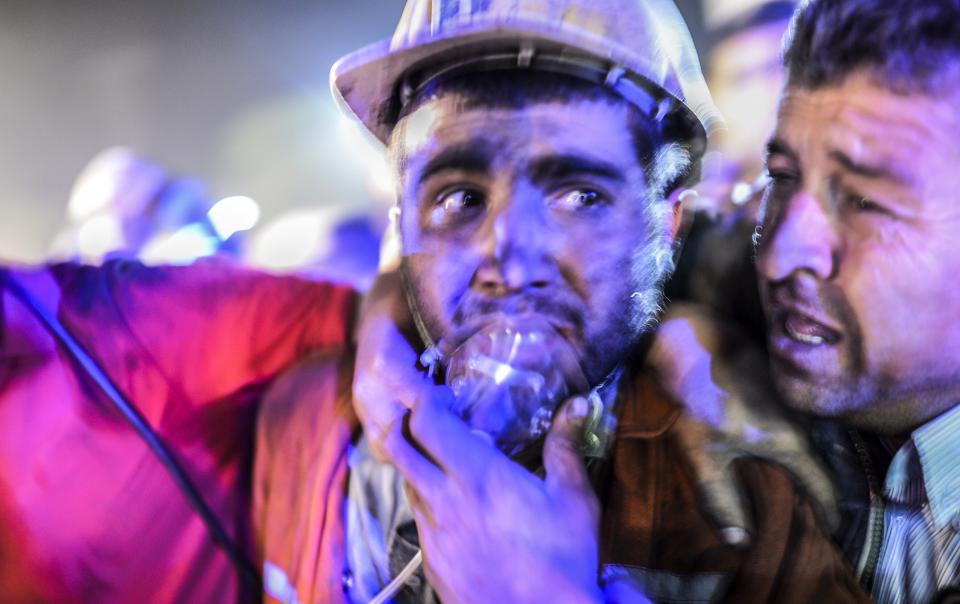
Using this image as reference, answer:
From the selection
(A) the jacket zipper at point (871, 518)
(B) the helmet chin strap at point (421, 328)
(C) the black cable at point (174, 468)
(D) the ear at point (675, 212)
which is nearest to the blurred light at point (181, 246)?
(C) the black cable at point (174, 468)

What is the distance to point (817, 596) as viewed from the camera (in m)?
0.73

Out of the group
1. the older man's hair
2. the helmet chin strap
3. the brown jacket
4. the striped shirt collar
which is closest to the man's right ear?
the helmet chin strap

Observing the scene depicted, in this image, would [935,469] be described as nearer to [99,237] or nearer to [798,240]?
[798,240]

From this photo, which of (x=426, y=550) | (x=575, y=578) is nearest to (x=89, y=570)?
(x=426, y=550)

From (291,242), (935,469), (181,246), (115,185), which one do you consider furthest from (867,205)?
(115,185)

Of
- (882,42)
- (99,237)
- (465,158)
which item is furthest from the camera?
(99,237)

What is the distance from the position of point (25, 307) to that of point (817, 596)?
100cm

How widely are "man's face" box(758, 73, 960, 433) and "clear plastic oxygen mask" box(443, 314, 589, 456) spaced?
0.73ft

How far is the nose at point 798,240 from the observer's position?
734 mm

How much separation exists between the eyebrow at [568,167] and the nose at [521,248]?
0.03 m

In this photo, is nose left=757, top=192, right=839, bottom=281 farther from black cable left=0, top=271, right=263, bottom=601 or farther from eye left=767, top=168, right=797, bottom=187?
black cable left=0, top=271, right=263, bottom=601

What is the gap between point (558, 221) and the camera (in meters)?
0.80

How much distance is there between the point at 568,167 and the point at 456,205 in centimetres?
13

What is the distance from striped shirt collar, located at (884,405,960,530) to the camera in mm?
723
